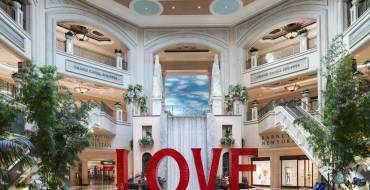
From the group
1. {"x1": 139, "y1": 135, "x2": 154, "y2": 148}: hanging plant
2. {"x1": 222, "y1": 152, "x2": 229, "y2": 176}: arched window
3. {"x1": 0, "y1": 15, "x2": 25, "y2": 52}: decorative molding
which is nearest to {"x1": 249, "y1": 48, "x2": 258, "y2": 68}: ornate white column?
{"x1": 222, "y1": 152, "x2": 229, "y2": 176}: arched window

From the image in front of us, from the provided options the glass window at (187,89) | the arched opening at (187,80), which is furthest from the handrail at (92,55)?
the glass window at (187,89)

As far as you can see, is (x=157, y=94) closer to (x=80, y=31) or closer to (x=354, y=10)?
(x=80, y=31)

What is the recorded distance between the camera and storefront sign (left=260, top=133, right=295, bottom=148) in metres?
23.2

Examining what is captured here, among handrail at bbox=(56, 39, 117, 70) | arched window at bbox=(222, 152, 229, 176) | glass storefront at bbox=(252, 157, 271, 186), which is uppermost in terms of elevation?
handrail at bbox=(56, 39, 117, 70)

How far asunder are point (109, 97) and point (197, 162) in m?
20.6

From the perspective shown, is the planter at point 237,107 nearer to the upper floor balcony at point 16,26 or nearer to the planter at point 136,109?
the planter at point 136,109

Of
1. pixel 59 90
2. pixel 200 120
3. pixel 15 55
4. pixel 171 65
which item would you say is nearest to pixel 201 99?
pixel 171 65

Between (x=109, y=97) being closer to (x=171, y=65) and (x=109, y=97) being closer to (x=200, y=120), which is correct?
(x=171, y=65)

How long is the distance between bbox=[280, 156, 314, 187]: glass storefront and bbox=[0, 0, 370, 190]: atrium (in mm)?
71

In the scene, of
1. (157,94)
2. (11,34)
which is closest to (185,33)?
(157,94)

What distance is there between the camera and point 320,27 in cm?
2191

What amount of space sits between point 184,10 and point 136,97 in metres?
6.06

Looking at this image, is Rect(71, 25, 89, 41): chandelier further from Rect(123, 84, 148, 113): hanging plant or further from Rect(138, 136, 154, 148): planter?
Rect(138, 136, 154, 148): planter

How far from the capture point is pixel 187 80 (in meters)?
34.0
